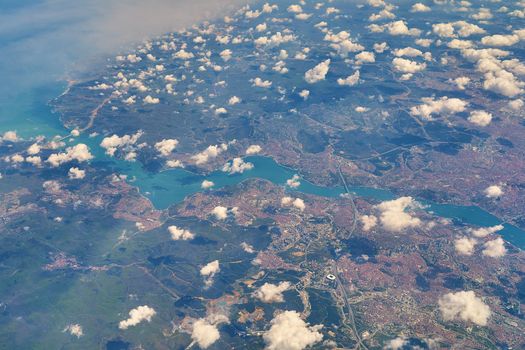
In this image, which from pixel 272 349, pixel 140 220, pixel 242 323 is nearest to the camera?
pixel 272 349

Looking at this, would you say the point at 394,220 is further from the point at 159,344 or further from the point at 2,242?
the point at 2,242

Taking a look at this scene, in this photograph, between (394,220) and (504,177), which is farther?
(504,177)

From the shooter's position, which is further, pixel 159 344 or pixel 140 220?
pixel 140 220

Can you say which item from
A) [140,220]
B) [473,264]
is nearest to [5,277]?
[140,220]

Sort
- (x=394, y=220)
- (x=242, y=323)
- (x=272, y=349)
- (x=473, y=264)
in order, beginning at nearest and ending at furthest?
(x=272, y=349) → (x=242, y=323) → (x=473, y=264) → (x=394, y=220)

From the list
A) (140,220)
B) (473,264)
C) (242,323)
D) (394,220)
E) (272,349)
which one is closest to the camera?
(272,349)

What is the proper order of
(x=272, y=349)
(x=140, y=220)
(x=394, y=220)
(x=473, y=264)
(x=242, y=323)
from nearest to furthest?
(x=272, y=349) < (x=242, y=323) < (x=473, y=264) < (x=394, y=220) < (x=140, y=220)

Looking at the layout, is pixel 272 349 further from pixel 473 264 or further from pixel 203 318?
pixel 473 264

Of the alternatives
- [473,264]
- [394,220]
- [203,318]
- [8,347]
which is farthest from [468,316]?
[8,347]
